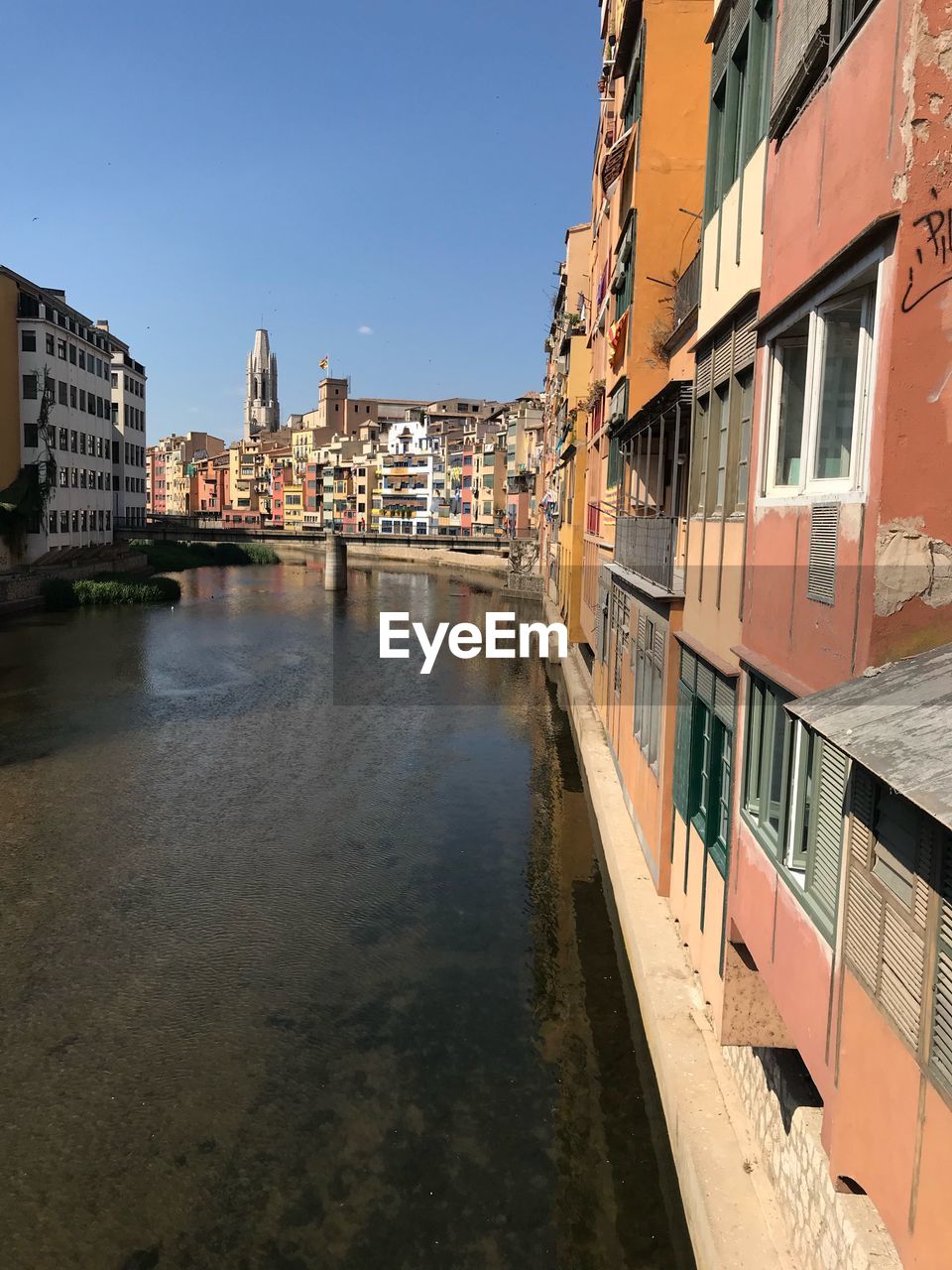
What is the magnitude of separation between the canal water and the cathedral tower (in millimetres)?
177790

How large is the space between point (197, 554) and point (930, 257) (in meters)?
77.4

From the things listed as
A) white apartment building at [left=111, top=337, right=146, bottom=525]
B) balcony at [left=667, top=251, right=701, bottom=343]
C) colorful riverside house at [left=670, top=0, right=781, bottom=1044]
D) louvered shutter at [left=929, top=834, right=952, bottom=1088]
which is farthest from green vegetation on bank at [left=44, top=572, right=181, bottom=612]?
louvered shutter at [left=929, top=834, right=952, bottom=1088]

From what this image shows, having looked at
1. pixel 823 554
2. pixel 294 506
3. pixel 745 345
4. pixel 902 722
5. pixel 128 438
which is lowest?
pixel 902 722

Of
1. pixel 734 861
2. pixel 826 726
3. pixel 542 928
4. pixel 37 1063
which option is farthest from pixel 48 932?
pixel 826 726

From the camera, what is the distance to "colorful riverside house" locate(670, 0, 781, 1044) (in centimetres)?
611

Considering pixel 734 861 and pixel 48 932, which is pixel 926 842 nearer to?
pixel 734 861

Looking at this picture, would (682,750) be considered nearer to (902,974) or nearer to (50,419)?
(902,974)

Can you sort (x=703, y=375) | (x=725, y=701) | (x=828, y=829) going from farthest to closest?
1. (x=703, y=375)
2. (x=725, y=701)
3. (x=828, y=829)

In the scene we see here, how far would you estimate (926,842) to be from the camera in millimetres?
3203

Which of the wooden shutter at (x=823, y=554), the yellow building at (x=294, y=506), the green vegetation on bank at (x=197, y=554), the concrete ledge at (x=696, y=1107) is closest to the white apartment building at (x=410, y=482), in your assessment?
the yellow building at (x=294, y=506)

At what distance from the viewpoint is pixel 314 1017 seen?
9.82 meters

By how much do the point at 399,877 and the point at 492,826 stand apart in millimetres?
2668

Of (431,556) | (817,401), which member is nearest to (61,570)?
(431,556)

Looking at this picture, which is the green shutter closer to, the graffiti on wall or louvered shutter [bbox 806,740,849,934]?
louvered shutter [bbox 806,740,849,934]
